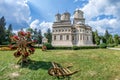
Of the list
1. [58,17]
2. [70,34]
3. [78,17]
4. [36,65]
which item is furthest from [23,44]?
[58,17]

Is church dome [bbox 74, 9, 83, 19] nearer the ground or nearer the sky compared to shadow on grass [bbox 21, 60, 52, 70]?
nearer the sky

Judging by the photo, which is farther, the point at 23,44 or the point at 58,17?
the point at 58,17

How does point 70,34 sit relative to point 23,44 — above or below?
above

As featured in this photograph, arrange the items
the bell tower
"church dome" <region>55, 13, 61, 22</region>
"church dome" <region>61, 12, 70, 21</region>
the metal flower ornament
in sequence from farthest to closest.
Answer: "church dome" <region>55, 13, 61, 22</region>, the bell tower, "church dome" <region>61, 12, 70, 21</region>, the metal flower ornament

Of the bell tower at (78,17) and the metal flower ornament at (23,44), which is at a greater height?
the bell tower at (78,17)

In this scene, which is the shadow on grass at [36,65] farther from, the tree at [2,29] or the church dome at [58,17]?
the church dome at [58,17]

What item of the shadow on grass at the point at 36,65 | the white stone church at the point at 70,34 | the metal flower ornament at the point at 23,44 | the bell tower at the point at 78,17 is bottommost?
the shadow on grass at the point at 36,65

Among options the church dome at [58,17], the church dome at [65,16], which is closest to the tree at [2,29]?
the church dome at [58,17]

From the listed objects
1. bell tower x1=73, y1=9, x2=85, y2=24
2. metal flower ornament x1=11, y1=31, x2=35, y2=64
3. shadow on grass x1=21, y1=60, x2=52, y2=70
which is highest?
bell tower x1=73, y1=9, x2=85, y2=24

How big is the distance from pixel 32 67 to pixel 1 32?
45.7 meters

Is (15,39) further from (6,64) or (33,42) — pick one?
(6,64)

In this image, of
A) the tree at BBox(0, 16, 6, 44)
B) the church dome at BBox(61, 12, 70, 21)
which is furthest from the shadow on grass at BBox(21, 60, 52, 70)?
the church dome at BBox(61, 12, 70, 21)

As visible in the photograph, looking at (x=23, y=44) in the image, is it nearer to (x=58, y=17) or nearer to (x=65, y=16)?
(x=65, y=16)

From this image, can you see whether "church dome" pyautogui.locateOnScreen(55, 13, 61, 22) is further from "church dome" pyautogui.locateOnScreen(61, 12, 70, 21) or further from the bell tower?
the bell tower
